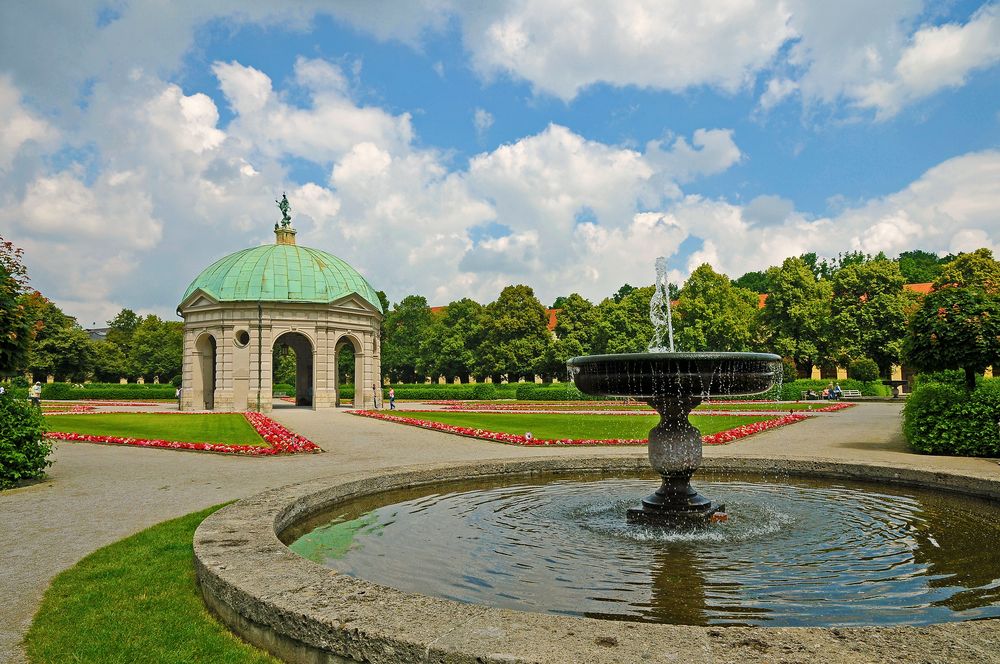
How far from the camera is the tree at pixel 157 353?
85.6m

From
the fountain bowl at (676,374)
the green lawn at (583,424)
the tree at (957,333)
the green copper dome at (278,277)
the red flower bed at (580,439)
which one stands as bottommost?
the green lawn at (583,424)

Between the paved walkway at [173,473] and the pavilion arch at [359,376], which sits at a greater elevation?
the pavilion arch at [359,376]

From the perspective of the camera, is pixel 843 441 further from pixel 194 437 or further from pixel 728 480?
pixel 194 437

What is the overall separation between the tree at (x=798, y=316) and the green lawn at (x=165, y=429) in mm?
45971

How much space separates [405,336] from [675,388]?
7338 cm

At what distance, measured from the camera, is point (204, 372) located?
42.6 meters

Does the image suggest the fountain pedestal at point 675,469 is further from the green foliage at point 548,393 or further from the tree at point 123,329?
the tree at point 123,329

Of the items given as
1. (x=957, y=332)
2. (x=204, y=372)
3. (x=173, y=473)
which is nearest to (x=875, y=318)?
(x=957, y=332)

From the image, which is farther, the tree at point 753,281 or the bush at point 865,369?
the tree at point 753,281

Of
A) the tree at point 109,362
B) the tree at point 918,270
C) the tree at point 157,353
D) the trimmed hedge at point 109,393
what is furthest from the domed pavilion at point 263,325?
the tree at point 918,270

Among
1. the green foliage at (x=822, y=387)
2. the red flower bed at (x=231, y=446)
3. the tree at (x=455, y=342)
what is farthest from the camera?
the tree at (x=455, y=342)

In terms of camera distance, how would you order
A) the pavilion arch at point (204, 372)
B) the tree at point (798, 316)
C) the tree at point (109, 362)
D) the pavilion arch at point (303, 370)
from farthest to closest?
the tree at point (109, 362) → the tree at point (798, 316) → the pavilion arch at point (303, 370) → the pavilion arch at point (204, 372)

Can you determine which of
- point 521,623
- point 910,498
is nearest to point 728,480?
point 910,498

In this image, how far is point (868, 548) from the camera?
21.9 ft
